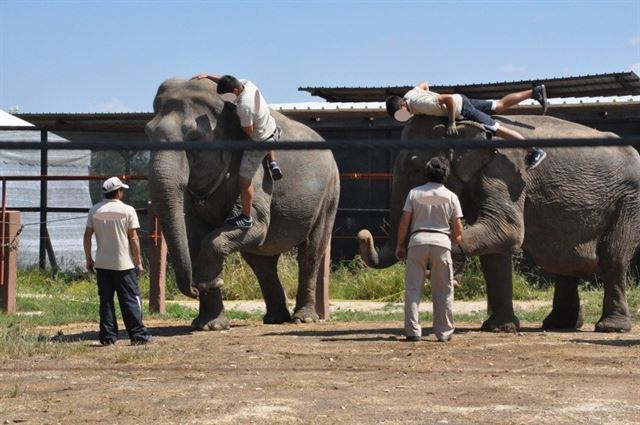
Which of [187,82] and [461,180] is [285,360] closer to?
[461,180]

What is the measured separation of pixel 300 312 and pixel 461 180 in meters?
2.93

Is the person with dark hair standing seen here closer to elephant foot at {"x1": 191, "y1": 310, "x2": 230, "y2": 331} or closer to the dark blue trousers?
the dark blue trousers

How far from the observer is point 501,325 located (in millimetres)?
11727

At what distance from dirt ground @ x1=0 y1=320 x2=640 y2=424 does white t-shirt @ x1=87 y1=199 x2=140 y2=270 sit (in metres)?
0.72

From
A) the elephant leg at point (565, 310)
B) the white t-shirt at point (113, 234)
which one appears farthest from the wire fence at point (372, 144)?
the elephant leg at point (565, 310)

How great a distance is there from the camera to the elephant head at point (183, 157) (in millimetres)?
11578

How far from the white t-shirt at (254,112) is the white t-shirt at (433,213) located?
2.15 metres

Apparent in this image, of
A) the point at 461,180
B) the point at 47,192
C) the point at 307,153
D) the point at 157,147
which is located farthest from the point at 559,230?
the point at 47,192

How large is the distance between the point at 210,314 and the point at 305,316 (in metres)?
1.56

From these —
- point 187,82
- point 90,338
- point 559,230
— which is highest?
point 187,82

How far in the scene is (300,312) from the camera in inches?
543

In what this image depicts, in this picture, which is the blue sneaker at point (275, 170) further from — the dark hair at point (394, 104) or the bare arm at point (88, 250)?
the bare arm at point (88, 250)

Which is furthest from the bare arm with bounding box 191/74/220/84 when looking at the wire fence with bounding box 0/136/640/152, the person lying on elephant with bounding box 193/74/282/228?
the wire fence with bounding box 0/136/640/152

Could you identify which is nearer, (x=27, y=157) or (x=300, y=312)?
(x=300, y=312)
